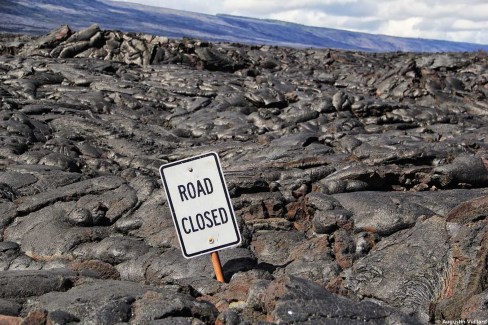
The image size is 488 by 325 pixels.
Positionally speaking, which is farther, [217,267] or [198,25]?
[198,25]

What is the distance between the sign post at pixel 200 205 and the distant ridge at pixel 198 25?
7604 centimetres

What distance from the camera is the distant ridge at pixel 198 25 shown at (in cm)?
8556

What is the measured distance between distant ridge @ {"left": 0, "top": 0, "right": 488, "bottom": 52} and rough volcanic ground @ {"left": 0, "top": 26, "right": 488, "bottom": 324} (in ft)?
195

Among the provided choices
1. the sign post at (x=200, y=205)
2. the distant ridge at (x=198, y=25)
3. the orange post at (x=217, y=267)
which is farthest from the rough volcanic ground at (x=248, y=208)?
the distant ridge at (x=198, y=25)

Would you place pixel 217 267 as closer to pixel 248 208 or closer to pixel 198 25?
pixel 248 208

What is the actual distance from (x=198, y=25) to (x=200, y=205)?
324 feet

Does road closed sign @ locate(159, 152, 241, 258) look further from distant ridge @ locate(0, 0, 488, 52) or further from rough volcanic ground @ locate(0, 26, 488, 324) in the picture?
distant ridge @ locate(0, 0, 488, 52)

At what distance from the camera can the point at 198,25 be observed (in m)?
104

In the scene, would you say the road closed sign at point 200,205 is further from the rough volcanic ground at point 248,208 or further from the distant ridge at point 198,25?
the distant ridge at point 198,25

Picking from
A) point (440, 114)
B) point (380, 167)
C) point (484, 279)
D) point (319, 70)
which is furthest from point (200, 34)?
point (484, 279)

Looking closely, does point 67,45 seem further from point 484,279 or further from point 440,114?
point 484,279

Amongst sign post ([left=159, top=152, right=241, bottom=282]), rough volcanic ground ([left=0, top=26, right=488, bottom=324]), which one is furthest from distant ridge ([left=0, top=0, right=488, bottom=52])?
sign post ([left=159, top=152, right=241, bottom=282])

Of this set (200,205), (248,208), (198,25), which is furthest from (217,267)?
(198,25)

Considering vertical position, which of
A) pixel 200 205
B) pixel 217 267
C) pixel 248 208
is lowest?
pixel 248 208
